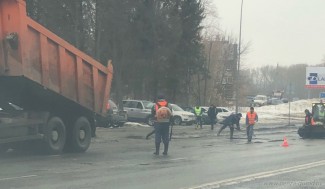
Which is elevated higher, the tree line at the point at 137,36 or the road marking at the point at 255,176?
the tree line at the point at 137,36

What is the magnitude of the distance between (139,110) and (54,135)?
779 inches

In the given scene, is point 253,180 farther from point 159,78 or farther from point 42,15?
point 159,78

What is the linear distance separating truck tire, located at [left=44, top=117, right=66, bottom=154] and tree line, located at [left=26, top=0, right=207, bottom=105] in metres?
17.9

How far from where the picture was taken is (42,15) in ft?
109

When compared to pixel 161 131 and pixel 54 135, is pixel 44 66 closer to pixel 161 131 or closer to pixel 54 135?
pixel 54 135

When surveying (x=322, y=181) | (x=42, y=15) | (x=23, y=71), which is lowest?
(x=322, y=181)

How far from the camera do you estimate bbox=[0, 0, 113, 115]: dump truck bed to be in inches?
503

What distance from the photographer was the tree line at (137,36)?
33031mm

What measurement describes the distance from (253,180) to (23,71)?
20.2 feet

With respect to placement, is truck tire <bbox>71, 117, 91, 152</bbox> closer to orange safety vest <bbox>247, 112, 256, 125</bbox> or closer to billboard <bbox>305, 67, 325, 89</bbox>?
orange safety vest <bbox>247, 112, 256, 125</bbox>

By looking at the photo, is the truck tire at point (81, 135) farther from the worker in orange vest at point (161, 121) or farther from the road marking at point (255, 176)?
the road marking at point (255, 176)

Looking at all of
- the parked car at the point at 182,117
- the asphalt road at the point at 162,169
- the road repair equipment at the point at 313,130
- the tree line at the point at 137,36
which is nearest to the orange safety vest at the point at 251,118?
the road repair equipment at the point at 313,130

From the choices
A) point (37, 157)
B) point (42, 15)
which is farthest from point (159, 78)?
point (37, 157)

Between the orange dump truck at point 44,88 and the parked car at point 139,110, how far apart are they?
1737 cm
